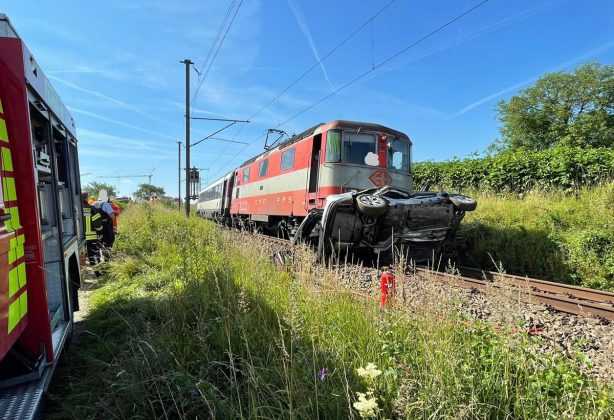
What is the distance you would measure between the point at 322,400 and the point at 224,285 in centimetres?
228

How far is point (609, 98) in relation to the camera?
114 feet

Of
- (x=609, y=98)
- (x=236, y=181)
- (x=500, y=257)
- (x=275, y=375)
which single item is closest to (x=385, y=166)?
(x=500, y=257)

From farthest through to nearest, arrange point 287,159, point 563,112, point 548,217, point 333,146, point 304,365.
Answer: point 563,112 → point 287,159 → point 548,217 → point 333,146 → point 304,365

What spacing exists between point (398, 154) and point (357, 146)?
1.23 metres

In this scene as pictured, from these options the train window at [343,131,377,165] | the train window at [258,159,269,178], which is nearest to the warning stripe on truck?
the train window at [343,131,377,165]

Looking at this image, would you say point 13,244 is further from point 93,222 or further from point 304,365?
point 93,222

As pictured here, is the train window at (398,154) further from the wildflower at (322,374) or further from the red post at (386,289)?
the wildflower at (322,374)

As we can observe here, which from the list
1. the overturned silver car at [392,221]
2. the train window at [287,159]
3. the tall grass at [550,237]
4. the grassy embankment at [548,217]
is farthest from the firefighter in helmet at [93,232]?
the tall grass at [550,237]

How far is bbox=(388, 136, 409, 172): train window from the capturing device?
977cm

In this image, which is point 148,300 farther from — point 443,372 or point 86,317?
point 443,372

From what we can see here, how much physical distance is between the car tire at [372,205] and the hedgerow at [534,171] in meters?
8.20

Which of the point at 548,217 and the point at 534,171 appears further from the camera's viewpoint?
the point at 534,171

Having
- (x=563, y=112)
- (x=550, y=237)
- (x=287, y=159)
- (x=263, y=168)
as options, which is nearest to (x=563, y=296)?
(x=550, y=237)

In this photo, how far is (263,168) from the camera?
47.8 ft
